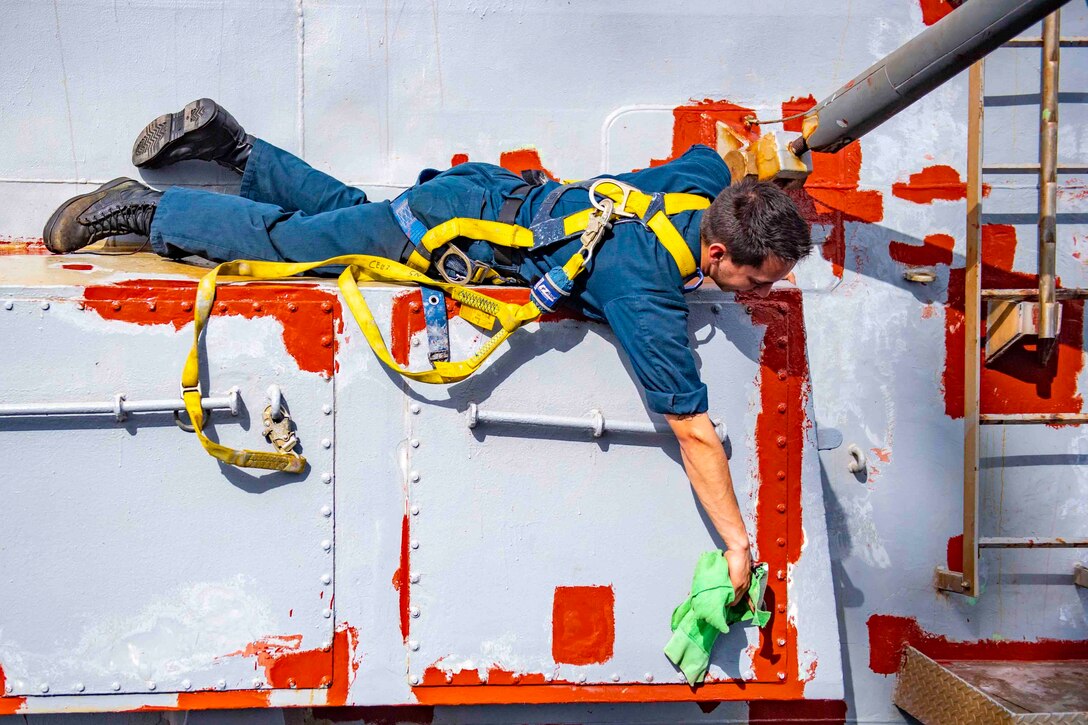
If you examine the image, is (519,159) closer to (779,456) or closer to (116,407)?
(779,456)

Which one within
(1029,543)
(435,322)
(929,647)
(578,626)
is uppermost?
(435,322)

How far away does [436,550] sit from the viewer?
241cm

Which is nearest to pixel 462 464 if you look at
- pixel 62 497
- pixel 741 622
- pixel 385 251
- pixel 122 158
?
pixel 385 251

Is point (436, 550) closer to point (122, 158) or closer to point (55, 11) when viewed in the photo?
point (122, 158)

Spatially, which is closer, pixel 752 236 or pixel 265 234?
pixel 752 236

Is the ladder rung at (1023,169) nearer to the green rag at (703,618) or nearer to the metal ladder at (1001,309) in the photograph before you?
the metal ladder at (1001,309)

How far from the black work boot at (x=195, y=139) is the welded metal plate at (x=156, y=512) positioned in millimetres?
774

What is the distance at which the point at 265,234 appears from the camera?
106 inches

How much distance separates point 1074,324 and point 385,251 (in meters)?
2.41

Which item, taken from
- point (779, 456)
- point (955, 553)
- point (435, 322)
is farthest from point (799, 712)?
point (435, 322)

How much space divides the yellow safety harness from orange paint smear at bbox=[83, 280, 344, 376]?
5 centimetres

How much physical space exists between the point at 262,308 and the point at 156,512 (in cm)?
60

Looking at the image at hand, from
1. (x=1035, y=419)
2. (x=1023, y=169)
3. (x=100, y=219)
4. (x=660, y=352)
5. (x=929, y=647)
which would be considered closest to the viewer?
(x=660, y=352)

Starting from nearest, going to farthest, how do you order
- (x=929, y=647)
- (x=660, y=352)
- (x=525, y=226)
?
(x=660, y=352)
(x=525, y=226)
(x=929, y=647)
